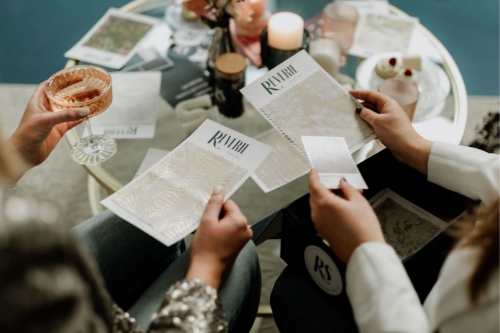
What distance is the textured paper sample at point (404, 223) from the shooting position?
1.02m

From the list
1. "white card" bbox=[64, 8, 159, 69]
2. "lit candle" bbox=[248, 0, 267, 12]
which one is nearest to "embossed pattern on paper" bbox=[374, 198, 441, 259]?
"lit candle" bbox=[248, 0, 267, 12]

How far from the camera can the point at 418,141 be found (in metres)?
0.97

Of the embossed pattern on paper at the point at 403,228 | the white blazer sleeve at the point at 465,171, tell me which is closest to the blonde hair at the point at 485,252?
the white blazer sleeve at the point at 465,171

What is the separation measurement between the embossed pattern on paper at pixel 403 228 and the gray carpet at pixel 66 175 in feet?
1.56

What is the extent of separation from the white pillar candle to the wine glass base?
2.16 ft

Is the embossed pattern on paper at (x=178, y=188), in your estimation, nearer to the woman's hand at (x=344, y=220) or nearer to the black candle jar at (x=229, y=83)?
the woman's hand at (x=344, y=220)

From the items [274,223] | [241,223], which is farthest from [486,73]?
[241,223]

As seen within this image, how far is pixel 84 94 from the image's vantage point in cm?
116

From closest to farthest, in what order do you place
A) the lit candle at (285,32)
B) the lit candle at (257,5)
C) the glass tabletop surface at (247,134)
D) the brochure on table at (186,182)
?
the brochure on table at (186,182)
the glass tabletop surface at (247,134)
the lit candle at (285,32)
the lit candle at (257,5)

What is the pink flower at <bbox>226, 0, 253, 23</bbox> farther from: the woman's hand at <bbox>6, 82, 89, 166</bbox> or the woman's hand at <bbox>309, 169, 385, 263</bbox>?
the woman's hand at <bbox>309, 169, 385, 263</bbox>

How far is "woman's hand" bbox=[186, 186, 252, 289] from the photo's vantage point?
0.81 meters

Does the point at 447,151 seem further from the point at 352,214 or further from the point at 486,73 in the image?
the point at 486,73

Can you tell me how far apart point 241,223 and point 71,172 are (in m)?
1.28

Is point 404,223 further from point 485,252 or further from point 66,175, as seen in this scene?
point 66,175
